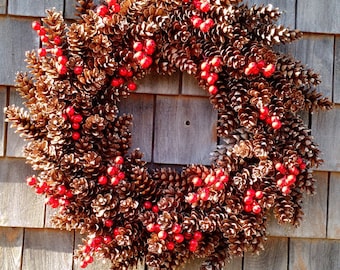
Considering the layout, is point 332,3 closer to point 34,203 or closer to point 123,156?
point 123,156

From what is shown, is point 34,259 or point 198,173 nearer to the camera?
point 198,173

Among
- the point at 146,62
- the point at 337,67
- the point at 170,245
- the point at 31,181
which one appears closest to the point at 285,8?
the point at 337,67

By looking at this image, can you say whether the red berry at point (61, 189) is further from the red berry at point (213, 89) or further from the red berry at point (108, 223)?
the red berry at point (213, 89)

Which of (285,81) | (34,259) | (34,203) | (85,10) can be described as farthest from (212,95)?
(34,259)

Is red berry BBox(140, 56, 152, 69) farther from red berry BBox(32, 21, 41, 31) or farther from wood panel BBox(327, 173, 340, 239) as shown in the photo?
wood panel BBox(327, 173, 340, 239)

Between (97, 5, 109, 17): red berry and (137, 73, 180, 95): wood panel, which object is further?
(137, 73, 180, 95): wood panel

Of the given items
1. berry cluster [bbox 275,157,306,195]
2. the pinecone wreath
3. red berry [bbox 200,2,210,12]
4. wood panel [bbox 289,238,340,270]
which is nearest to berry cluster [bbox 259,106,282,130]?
the pinecone wreath
